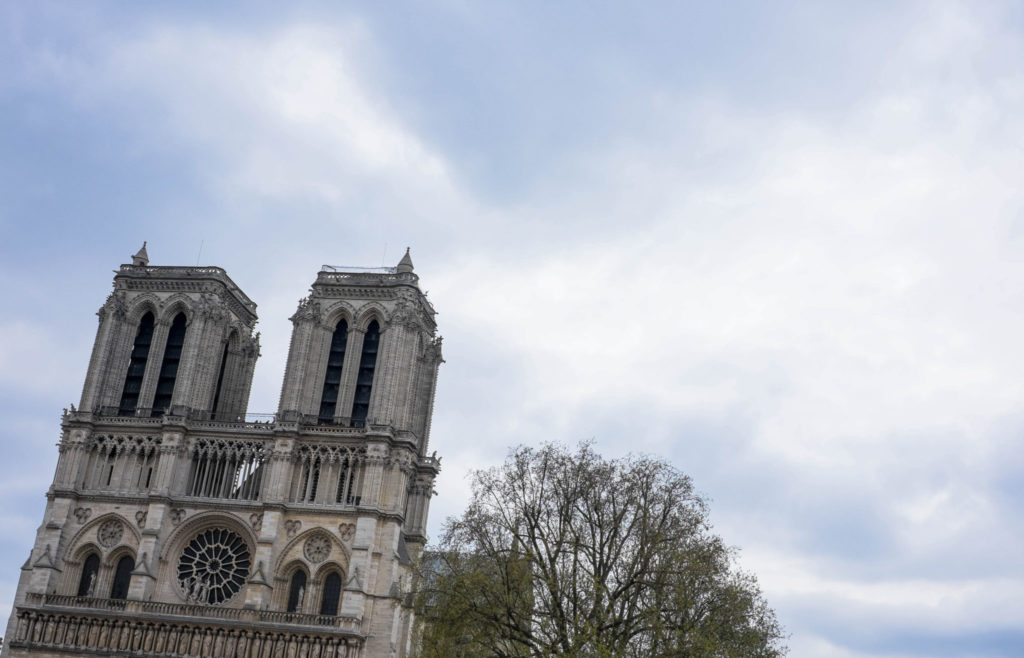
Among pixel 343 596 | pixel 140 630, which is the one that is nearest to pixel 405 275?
pixel 343 596

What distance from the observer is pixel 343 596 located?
5872 centimetres

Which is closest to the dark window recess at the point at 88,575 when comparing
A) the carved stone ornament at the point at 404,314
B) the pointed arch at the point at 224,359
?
the pointed arch at the point at 224,359

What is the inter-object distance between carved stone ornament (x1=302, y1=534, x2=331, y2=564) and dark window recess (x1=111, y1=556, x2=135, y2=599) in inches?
388

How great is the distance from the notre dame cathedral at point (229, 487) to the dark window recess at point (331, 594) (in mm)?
90

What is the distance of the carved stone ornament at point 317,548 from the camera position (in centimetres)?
6069

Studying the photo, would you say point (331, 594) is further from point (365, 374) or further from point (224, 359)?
point (224, 359)

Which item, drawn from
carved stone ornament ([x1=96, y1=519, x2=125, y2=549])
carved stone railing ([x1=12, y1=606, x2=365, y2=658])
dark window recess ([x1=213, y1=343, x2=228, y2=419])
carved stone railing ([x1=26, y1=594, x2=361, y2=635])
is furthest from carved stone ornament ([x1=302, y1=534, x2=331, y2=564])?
dark window recess ([x1=213, y1=343, x2=228, y2=419])

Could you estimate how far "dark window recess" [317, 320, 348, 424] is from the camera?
212ft

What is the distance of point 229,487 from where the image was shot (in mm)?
62969

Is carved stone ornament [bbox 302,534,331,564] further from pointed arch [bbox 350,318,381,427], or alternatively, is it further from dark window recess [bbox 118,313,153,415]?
dark window recess [bbox 118,313,153,415]

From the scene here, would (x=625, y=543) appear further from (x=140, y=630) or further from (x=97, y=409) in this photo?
(x=97, y=409)

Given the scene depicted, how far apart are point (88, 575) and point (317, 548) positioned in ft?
43.9

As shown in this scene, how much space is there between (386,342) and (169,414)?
12.7 metres

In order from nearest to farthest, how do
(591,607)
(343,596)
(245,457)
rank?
(591,607) < (343,596) < (245,457)
